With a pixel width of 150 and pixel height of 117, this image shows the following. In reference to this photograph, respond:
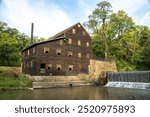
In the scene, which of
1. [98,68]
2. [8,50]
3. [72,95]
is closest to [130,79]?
[98,68]

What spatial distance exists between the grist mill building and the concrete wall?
654 millimetres

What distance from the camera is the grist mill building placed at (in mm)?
26562

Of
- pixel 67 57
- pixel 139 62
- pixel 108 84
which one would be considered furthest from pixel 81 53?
pixel 139 62

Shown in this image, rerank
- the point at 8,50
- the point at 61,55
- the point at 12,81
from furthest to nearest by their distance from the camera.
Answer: the point at 8,50, the point at 61,55, the point at 12,81

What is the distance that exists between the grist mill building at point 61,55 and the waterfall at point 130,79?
4.75m

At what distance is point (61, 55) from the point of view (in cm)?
2873

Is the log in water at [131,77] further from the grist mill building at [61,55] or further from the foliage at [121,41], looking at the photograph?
the foliage at [121,41]

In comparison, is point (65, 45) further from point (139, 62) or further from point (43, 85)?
point (139, 62)

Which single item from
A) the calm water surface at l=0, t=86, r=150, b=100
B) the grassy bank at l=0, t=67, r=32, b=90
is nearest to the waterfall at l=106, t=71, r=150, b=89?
the calm water surface at l=0, t=86, r=150, b=100

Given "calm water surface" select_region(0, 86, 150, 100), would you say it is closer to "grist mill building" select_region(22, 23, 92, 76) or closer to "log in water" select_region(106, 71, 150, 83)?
"log in water" select_region(106, 71, 150, 83)

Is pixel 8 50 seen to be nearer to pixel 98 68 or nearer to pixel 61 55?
pixel 61 55

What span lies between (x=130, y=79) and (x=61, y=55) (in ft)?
32.3

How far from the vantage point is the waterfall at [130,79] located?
22.7 m

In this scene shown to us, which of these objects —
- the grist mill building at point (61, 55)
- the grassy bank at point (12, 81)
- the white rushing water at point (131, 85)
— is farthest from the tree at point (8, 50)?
the white rushing water at point (131, 85)
